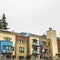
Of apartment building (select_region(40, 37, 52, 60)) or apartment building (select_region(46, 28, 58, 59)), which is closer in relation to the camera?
apartment building (select_region(40, 37, 52, 60))

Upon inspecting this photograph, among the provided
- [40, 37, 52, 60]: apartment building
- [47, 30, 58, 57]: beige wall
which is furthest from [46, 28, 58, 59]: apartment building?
[40, 37, 52, 60]: apartment building

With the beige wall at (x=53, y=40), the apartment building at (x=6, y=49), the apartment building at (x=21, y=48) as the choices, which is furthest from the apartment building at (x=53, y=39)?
the apartment building at (x=6, y=49)

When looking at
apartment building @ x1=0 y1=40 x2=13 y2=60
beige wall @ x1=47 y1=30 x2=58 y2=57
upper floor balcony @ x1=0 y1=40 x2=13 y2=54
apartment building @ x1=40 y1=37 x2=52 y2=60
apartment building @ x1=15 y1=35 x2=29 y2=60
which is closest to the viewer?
apartment building @ x1=0 y1=40 x2=13 y2=60

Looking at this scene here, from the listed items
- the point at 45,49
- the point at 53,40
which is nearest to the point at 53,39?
the point at 53,40

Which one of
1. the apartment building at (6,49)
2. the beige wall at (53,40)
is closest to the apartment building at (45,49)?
the beige wall at (53,40)

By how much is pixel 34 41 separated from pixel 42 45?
387 cm

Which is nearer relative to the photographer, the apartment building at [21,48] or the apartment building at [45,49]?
the apartment building at [21,48]

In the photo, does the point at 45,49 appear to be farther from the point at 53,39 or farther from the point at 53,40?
the point at 53,39

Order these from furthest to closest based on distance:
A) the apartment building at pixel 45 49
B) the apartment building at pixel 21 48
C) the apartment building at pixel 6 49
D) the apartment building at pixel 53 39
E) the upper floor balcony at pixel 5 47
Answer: the apartment building at pixel 53 39
the apartment building at pixel 45 49
the apartment building at pixel 21 48
the upper floor balcony at pixel 5 47
the apartment building at pixel 6 49

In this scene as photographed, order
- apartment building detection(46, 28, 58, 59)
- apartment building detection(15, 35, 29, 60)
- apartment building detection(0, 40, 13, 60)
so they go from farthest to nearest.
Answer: apartment building detection(46, 28, 58, 59) → apartment building detection(15, 35, 29, 60) → apartment building detection(0, 40, 13, 60)

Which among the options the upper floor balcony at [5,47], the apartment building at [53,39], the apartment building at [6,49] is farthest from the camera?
the apartment building at [53,39]

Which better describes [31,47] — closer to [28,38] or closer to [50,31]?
[28,38]

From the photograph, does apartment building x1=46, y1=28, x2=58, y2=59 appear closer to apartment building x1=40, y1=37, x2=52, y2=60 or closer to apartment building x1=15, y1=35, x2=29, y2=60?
apartment building x1=40, y1=37, x2=52, y2=60

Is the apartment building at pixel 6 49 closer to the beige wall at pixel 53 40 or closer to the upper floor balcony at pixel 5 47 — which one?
the upper floor balcony at pixel 5 47
